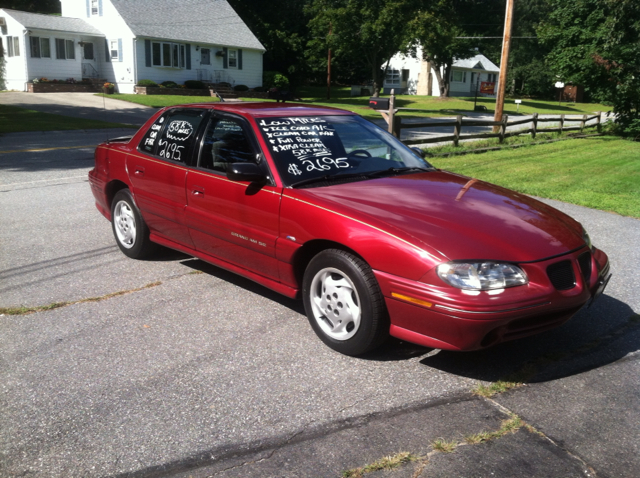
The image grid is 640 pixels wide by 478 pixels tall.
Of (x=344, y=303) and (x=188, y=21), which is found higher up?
(x=188, y=21)

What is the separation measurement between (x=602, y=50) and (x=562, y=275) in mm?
24040

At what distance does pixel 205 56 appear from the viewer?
42.1m

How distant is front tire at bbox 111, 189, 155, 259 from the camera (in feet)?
19.8

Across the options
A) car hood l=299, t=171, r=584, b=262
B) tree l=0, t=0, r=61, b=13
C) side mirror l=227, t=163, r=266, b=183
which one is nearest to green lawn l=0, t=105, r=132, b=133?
side mirror l=227, t=163, r=266, b=183

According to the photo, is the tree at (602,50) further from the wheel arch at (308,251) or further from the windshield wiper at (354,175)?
the wheel arch at (308,251)

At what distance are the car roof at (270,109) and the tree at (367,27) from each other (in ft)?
116

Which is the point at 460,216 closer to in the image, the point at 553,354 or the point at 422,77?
the point at 553,354

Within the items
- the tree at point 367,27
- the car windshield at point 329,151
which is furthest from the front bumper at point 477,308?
the tree at point 367,27

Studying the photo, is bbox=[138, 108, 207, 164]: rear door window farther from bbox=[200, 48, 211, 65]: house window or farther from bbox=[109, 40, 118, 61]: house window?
bbox=[200, 48, 211, 65]: house window

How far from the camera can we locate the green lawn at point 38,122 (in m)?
20.1

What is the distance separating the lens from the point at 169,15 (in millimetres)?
40906

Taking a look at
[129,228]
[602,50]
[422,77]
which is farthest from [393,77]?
[129,228]

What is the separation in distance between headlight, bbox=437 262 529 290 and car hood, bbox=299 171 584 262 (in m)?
0.05

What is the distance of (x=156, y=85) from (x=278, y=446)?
37.4 meters
